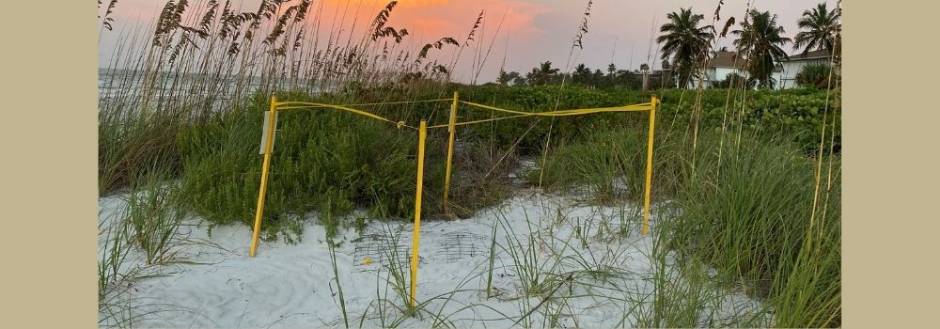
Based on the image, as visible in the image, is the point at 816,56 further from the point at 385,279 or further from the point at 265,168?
the point at 265,168

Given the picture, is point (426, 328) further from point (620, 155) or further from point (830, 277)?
point (620, 155)

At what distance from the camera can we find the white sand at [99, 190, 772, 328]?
2436mm

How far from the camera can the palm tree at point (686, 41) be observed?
12.6 feet

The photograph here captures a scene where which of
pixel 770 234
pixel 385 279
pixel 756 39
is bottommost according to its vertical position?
pixel 385 279

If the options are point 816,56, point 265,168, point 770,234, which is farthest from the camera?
point 816,56

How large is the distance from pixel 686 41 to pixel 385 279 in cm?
280

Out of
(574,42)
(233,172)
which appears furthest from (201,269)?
(574,42)

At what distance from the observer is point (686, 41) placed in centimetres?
424

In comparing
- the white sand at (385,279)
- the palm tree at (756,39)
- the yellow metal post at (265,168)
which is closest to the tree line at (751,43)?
the palm tree at (756,39)

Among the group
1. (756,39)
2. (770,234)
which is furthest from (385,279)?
(756,39)

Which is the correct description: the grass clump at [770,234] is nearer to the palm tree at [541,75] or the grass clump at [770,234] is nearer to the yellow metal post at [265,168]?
the yellow metal post at [265,168]

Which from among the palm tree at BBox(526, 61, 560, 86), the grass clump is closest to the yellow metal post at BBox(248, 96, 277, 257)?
the grass clump

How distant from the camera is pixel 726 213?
2.85 m

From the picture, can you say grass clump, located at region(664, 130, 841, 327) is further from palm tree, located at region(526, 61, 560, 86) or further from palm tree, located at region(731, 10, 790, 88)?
palm tree, located at region(526, 61, 560, 86)
